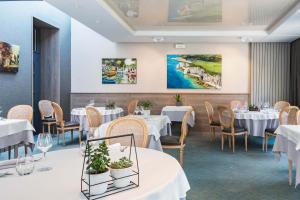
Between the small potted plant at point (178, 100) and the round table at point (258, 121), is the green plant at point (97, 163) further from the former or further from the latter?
the small potted plant at point (178, 100)

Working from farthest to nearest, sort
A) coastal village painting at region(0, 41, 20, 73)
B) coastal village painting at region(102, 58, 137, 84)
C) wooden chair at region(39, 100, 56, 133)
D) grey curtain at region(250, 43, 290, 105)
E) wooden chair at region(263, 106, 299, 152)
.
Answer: coastal village painting at region(102, 58, 137, 84), grey curtain at region(250, 43, 290, 105), wooden chair at region(39, 100, 56, 133), coastal village painting at region(0, 41, 20, 73), wooden chair at region(263, 106, 299, 152)

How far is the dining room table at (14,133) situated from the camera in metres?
3.67

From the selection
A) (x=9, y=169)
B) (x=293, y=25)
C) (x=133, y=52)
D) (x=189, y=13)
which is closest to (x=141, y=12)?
(x=189, y=13)

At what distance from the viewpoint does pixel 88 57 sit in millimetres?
8531

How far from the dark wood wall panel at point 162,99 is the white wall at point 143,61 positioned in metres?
0.13

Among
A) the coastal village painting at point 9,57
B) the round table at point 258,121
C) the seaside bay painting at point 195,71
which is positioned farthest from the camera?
the seaside bay painting at point 195,71

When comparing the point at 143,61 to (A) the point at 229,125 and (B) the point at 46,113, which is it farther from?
(A) the point at 229,125

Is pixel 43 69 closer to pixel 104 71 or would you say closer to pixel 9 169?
pixel 104 71

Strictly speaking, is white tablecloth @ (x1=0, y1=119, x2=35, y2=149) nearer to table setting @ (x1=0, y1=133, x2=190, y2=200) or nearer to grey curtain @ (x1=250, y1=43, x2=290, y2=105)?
table setting @ (x1=0, y1=133, x2=190, y2=200)

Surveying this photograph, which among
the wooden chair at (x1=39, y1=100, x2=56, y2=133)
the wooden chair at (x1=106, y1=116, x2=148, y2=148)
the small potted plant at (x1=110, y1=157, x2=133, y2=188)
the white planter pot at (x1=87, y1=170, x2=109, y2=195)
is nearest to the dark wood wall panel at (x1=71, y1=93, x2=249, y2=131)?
the wooden chair at (x1=39, y1=100, x2=56, y2=133)

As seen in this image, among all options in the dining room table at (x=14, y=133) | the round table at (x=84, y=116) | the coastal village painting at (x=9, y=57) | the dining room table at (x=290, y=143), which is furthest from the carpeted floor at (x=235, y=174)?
the coastal village painting at (x=9, y=57)

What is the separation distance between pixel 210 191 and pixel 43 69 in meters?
6.53

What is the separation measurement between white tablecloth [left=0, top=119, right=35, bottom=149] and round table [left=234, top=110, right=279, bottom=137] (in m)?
4.24

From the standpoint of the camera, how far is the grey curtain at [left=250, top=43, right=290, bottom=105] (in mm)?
8062
